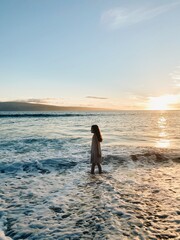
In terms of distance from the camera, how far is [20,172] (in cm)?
1076

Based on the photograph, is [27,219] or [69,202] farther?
[69,202]

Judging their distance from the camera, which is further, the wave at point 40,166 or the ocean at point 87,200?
the wave at point 40,166

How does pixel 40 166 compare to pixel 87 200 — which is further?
pixel 40 166

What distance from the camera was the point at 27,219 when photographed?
5914mm

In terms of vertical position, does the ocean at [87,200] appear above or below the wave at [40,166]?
above

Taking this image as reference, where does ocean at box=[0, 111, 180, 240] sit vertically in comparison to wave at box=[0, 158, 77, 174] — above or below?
above

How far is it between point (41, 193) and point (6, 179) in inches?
98.6

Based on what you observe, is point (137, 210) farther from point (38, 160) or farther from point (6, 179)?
point (38, 160)

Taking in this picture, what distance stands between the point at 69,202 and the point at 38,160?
6.43 m

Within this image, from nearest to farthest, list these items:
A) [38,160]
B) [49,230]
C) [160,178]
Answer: [49,230] < [160,178] < [38,160]

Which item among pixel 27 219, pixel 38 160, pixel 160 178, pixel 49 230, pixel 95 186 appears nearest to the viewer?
pixel 49 230

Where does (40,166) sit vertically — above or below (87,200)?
below

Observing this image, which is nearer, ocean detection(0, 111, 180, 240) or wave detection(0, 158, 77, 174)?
ocean detection(0, 111, 180, 240)

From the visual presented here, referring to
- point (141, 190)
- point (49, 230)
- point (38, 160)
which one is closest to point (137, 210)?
point (141, 190)
